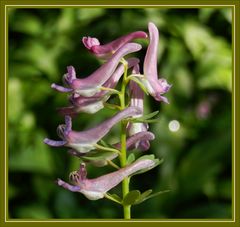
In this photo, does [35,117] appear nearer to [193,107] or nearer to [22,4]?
[193,107]

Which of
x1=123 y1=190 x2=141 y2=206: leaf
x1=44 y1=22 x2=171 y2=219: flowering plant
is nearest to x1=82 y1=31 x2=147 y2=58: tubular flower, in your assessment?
x1=44 y1=22 x2=171 y2=219: flowering plant

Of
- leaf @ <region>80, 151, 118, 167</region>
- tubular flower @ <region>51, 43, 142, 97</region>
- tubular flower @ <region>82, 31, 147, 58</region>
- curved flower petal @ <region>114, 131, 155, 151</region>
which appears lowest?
leaf @ <region>80, 151, 118, 167</region>

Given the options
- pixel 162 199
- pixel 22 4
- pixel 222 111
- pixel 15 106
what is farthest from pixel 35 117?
pixel 22 4

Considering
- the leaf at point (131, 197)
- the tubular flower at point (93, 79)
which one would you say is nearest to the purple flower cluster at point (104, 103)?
the tubular flower at point (93, 79)

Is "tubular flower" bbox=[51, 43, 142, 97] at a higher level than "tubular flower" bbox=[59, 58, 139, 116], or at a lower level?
higher

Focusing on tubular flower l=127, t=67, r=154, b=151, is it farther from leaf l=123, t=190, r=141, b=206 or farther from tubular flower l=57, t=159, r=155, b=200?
leaf l=123, t=190, r=141, b=206

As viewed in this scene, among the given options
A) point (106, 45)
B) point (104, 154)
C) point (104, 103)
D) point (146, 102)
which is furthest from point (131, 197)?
point (146, 102)

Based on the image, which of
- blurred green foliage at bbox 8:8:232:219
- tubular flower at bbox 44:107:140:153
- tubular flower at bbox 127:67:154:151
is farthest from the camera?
blurred green foliage at bbox 8:8:232:219

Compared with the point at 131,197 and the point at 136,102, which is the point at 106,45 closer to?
the point at 136,102
